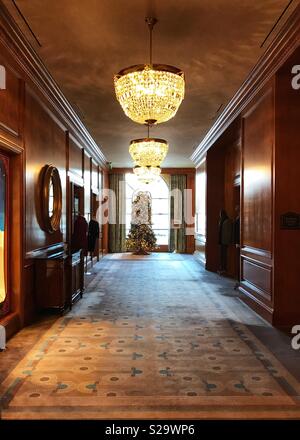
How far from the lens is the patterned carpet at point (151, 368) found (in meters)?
2.84

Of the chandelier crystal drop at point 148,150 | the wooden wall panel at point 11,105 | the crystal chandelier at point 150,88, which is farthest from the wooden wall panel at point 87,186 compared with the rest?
the crystal chandelier at point 150,88

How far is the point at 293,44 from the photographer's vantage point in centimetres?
Answer: 430

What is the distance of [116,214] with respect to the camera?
53.2 ft

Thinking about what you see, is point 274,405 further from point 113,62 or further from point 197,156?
point 197,156

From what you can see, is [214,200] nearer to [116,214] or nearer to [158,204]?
[158,204]

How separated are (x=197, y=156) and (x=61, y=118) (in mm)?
5994

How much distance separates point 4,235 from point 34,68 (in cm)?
212

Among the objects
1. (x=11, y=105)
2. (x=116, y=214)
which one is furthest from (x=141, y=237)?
(x=11, y=105)

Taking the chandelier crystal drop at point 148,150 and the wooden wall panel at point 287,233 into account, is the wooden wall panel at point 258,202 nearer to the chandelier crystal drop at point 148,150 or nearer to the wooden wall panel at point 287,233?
the wooden wall panel at point 287,233

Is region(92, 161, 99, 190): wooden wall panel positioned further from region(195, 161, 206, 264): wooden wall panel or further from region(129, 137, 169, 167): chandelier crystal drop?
region(129, 137, 169, 167): chandelier crystal drop

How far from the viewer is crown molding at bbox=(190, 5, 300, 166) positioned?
4.12 m

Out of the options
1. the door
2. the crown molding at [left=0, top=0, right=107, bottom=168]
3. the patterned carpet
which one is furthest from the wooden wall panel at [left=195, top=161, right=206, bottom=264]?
the door

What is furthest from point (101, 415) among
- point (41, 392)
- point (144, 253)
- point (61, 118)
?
point (144, 253)

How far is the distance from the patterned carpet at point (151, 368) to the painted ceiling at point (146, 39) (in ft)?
10.8
